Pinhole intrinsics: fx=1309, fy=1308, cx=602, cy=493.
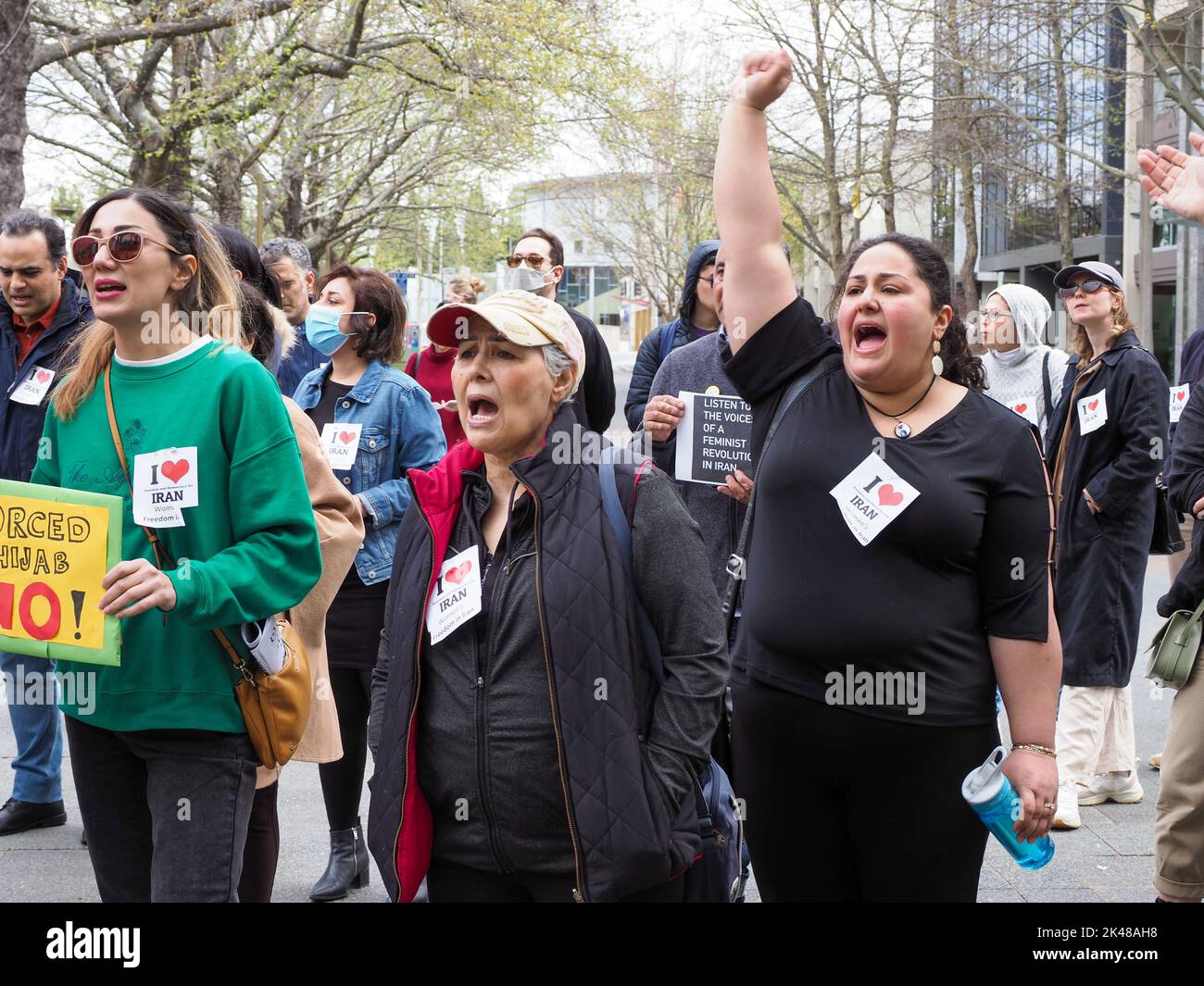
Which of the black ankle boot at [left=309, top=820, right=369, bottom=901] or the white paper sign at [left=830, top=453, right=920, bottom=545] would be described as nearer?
the white paper sign at [left=830, top=453, right=920, bottom=545]

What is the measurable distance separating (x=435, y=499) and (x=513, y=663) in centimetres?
44

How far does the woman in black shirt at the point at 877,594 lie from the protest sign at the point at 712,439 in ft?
5.56

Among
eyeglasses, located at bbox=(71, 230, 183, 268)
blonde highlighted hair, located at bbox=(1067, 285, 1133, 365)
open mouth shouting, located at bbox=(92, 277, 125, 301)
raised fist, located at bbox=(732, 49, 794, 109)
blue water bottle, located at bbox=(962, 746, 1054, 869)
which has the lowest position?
blue water bottle, located at bbox=(962, 746, 1054, 869)

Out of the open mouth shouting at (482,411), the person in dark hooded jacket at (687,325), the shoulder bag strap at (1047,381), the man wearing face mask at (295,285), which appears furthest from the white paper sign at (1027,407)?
the open mouth shouting at (482,411)

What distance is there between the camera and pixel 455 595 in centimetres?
285

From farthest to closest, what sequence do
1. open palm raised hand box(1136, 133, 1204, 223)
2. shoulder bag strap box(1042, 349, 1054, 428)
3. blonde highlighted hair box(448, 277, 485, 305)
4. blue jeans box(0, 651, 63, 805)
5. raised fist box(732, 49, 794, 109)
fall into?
blonde highlighted hair box(448, 277, 485, 305) → shoulder bag strap box(1042, 349, 1054, 428) → blue jeans box(0, 651, 63, 805) → open palm raised hand box(1136, 133, 1204, 223) → raised fist box(732, 49, 794, 109)

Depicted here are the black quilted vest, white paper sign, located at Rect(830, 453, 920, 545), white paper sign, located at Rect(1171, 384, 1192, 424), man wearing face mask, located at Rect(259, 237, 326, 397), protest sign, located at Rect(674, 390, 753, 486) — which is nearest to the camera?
the black quilted vest

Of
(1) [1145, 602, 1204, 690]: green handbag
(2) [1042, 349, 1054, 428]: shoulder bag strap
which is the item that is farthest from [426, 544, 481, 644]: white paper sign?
(2) [1042, 349, 1054, 428]: shoulder bag strap

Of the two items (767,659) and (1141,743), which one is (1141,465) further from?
(767,659)

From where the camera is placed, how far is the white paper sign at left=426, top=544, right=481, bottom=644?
2809mm

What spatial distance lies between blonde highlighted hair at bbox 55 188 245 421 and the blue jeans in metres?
2.77

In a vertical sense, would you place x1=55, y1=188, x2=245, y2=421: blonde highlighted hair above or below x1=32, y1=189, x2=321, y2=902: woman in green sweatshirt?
above

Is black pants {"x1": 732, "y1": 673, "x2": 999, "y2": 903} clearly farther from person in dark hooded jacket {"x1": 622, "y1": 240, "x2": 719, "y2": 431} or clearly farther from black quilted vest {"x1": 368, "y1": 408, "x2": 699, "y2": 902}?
person in dark hooded jacket {"x1": 622, "y1": 240, "x2": 719, "y2": 431}

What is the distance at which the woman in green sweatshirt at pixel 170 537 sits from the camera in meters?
2.97
